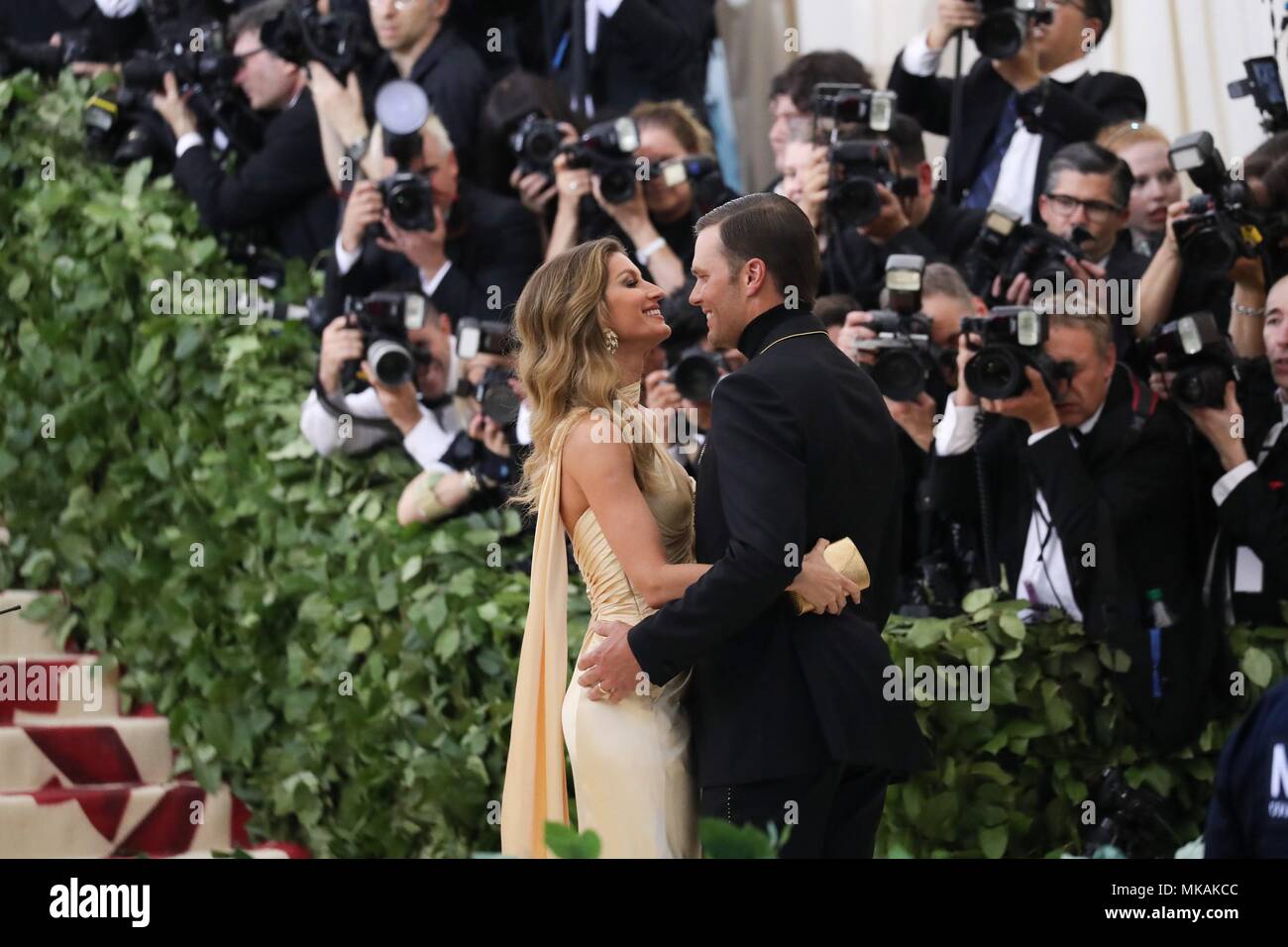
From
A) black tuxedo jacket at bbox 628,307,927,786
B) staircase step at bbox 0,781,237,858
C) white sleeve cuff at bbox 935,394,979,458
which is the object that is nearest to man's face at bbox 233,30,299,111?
staircase step at bbox 0,781,237,858

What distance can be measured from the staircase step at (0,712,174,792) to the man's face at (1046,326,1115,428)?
2894mm

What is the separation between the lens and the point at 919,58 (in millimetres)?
5270

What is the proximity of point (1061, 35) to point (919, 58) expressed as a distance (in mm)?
431

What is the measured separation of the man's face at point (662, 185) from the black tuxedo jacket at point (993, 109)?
2.23ft

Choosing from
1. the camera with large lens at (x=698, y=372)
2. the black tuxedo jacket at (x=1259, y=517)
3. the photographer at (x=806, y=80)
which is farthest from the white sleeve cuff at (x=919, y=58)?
the black tuxedo jacket at (x=1259, y=517)

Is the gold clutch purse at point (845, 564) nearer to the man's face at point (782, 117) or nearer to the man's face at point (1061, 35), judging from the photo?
the man's face at point (1061, 35)

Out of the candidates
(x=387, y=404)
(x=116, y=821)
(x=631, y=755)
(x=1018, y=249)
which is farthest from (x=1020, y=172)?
(x=116, y=821)

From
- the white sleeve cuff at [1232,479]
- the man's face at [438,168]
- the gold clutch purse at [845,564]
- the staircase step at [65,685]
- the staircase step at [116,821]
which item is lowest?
the staircase step at [116,821]

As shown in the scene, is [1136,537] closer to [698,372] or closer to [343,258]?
[698,372]

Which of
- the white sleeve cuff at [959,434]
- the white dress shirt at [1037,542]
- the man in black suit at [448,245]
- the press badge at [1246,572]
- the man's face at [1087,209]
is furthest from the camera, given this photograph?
the man in black suit at [448,245]

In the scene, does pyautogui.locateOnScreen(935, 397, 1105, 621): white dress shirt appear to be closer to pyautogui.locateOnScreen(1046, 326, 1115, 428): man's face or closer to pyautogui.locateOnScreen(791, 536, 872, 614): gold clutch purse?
pyautogui.locateOnScreen(1046, 326, 1115, 428): man's face

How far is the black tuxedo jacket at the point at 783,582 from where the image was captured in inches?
111

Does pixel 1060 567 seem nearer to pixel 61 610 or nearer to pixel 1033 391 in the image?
pixel 1033 391
